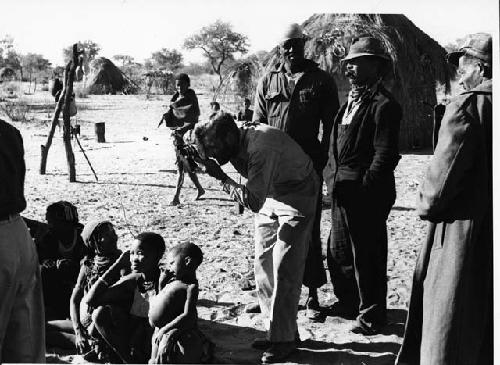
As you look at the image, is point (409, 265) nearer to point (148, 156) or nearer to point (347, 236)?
point (347, 236)

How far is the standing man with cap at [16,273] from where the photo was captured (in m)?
2.90

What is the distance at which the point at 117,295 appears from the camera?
12.1 feet

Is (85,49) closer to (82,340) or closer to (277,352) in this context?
(82,340)

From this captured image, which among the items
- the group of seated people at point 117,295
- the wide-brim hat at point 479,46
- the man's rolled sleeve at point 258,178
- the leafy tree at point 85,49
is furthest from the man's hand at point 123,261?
the leafy tree at point 85,49

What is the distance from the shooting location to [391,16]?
41.7 ft

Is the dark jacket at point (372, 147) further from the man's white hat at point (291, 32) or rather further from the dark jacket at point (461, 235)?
the dark jacket at point (461, 235)

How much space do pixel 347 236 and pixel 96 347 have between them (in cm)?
163

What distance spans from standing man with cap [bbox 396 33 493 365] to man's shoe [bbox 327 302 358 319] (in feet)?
4.23

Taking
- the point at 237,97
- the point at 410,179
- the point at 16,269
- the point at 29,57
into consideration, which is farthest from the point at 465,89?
the point at 29,57

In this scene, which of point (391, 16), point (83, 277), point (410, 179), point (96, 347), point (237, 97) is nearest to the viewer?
point (96, 347)

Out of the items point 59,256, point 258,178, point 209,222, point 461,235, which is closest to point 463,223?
point 461,235

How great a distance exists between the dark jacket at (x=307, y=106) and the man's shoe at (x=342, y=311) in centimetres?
92

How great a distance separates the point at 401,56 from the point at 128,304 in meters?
9.80

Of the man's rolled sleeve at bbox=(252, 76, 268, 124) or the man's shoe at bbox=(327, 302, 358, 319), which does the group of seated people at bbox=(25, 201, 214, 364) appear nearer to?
the man's shoe at bbox=(327, 302, 358, 319)
